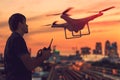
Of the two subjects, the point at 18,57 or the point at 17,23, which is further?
the point at 17,23

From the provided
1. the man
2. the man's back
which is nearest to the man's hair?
the man

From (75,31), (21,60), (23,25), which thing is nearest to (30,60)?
(21,60)

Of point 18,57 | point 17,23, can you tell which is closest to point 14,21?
point 17,23

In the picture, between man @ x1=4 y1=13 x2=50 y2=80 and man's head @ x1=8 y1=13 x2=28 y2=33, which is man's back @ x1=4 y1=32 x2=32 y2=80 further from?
man's head @ x1=8 y1=13 x2=28 y2=33

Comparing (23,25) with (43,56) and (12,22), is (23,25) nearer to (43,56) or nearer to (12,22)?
(12,22)

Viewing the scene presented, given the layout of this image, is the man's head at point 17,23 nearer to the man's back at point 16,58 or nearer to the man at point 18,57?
the man at point 18,57

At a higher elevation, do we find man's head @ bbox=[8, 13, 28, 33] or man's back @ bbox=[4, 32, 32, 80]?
man's head @ bbox=[8, 13, 28, 33]

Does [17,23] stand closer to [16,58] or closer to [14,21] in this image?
[14,21]

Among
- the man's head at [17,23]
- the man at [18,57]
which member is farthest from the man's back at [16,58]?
the man's head at [17,23]
